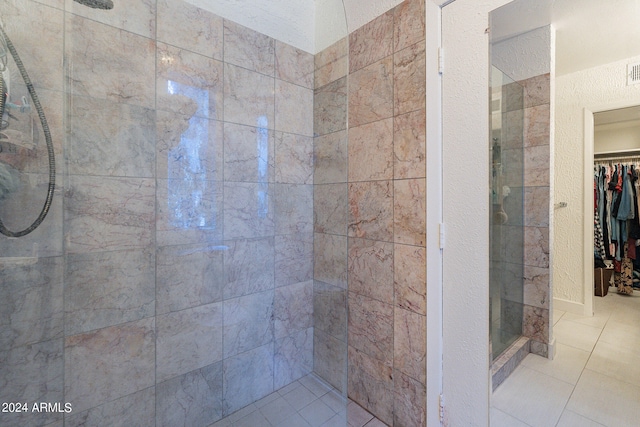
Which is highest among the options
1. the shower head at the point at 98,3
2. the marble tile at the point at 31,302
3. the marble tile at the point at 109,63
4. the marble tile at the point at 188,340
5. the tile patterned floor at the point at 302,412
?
the shower head at the point at 98,3

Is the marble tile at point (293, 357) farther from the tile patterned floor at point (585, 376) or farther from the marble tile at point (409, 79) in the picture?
the marble tile at point (409, 79)

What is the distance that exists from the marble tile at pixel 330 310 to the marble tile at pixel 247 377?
1.17ft

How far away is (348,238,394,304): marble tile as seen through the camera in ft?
4.51

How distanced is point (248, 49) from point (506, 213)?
1.56 meters

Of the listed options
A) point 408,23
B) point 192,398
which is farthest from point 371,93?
point 192,398

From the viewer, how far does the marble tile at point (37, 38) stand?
3.16ft

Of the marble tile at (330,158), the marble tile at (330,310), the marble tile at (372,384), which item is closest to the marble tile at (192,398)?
the marble tile at (330,310)

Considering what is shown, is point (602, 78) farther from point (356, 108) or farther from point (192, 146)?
point (192, 146)

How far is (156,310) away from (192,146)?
2.71 ft

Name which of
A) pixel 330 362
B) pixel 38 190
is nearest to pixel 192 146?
pixel 38 190

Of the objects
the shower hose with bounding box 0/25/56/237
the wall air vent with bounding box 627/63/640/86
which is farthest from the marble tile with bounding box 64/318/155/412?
the wall air vent with bounding box 627/63/640/86

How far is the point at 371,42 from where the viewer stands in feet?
4.75

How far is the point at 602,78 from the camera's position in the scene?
2.73 ft

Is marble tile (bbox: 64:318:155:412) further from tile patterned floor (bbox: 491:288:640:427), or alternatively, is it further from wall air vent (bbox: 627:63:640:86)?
wall air vent (bbox: 627:63:640:86)
